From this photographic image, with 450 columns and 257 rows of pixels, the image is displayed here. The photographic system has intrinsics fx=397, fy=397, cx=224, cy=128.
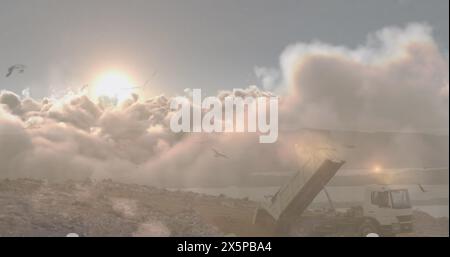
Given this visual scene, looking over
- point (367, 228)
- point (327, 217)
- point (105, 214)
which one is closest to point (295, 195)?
point (327, 217)

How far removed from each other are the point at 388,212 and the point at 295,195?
407 centimetres

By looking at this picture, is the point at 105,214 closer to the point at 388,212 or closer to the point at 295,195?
the point at 295,195

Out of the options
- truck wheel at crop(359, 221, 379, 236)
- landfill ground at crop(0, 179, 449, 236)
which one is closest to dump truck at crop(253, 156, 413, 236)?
truck wheel at crop(359, 221, 379, 236)

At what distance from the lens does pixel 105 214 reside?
20641mm

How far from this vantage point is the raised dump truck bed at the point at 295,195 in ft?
48.8

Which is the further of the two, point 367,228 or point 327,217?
point 327,217

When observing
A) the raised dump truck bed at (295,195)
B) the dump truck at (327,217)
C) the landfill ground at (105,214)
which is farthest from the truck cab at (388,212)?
the landfill ground at (105,214)

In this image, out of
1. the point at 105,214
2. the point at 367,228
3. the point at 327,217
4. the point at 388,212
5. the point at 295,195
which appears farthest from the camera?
the point at 105,214

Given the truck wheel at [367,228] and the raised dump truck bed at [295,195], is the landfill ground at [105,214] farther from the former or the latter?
the truck wheel at [367,228]
